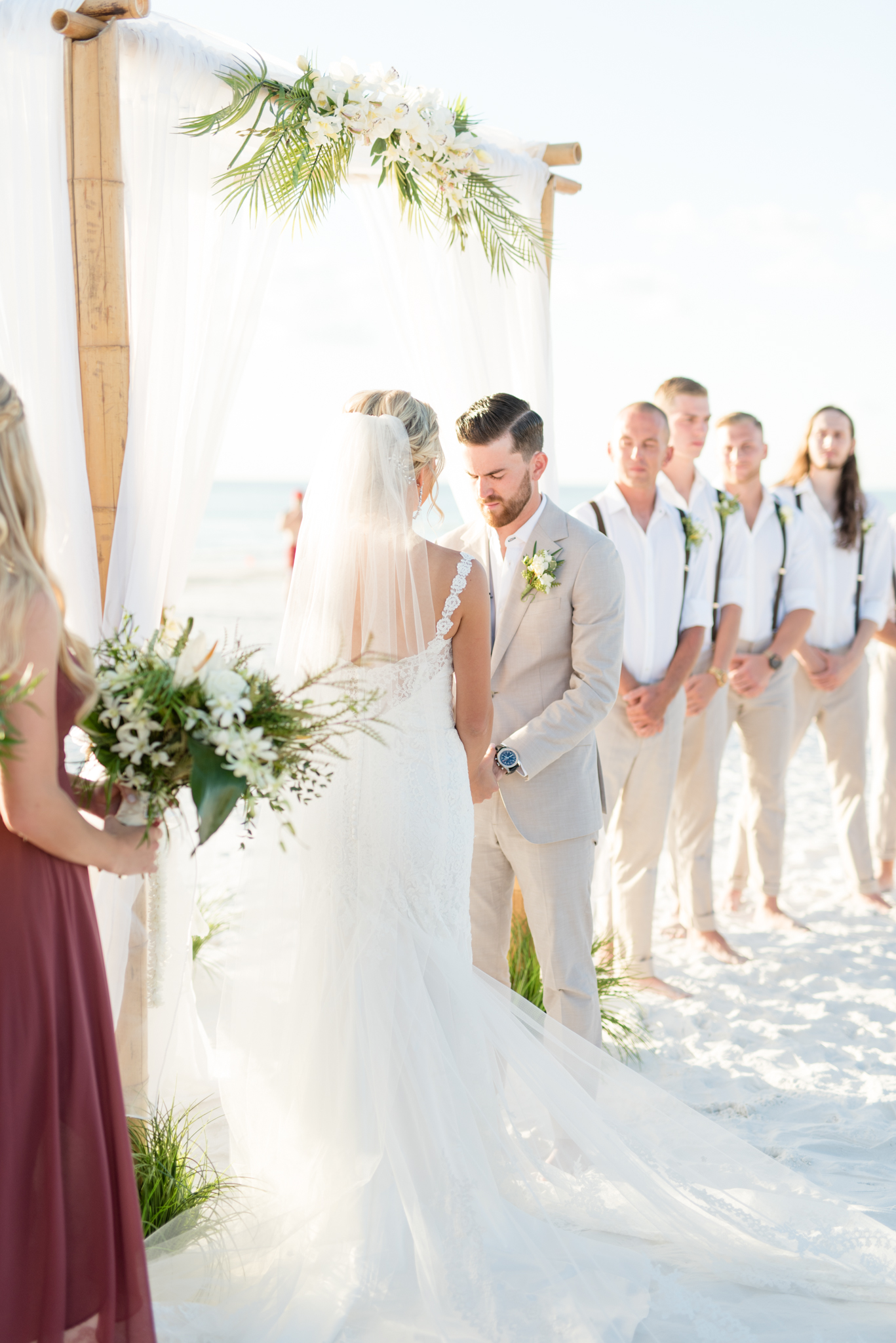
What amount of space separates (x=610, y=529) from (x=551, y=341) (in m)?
0.84

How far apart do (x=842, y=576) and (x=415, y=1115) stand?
415 cm

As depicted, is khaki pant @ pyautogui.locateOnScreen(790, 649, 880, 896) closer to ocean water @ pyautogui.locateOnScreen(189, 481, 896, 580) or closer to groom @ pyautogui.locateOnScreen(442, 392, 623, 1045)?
groom @ pyautogui.locateOnScreen(442, 392, 623, 1045)

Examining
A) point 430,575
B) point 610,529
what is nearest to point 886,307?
point 610,529

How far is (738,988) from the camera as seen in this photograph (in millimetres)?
4742

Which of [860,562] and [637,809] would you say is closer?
[637,809]

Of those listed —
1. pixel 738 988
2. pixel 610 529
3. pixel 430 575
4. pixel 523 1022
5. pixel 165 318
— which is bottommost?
pixel 738 988

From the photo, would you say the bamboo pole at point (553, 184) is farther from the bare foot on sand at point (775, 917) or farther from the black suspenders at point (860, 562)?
the bare foot on sand at point (775, 917)

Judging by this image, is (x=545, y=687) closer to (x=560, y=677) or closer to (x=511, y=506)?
(x=560, y=677)

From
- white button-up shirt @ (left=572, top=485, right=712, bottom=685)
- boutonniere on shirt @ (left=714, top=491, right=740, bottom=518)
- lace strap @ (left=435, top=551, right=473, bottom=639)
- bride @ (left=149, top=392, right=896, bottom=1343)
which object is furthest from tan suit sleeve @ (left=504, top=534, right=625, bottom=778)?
boutonniere on shirt @ (left=714, top=491, right=740, bottom=518)

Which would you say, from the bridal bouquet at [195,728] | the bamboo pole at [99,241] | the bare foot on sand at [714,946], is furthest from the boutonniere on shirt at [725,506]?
the bridal bouquet at [195,728]

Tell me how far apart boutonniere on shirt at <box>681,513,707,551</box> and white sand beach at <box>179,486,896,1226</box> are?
6.20ft

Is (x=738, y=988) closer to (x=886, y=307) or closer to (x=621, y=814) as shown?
(x=621, y=814)

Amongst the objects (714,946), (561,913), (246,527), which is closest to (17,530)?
(561,913)

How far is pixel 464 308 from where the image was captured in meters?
3.88
